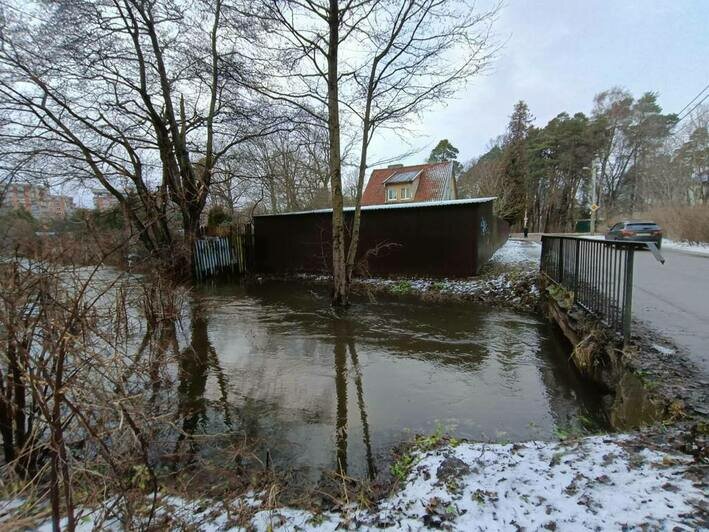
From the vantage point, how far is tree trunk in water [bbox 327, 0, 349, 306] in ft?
24.1

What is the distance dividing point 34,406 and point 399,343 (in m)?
4.34

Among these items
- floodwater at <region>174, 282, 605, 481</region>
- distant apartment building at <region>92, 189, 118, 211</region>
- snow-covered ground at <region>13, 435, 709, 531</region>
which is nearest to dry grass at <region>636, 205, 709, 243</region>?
floodwater at <region>174, 282, 605, 481</region>

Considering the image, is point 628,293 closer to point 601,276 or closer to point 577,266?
point 601,276

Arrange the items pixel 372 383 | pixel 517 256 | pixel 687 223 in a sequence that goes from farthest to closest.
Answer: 1. pixel 687 223
2. pixel 517 256
3. pixel 372 383

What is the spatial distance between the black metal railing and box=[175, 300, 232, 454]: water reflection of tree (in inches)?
163

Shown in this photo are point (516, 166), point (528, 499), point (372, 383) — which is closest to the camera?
point (528, 499)

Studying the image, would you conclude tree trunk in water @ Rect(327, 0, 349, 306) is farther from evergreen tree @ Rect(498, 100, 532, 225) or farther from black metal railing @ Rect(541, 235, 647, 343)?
evergreen tree @ Rect(498, 100, 532, 225)

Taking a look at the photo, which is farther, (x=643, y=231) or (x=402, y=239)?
(x=643, y=231)

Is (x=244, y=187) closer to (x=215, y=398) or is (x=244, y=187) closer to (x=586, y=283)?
(x=215, y=398)

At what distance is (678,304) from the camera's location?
558 cm

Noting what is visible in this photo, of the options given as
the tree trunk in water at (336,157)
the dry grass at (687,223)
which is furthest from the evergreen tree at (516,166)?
the tree trunk in water at (336,157)

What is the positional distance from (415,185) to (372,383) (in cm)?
2387

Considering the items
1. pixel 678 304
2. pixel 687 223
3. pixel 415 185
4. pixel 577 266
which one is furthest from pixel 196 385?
pixel 415 185

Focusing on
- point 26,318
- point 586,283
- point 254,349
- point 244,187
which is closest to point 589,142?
point 244,187
